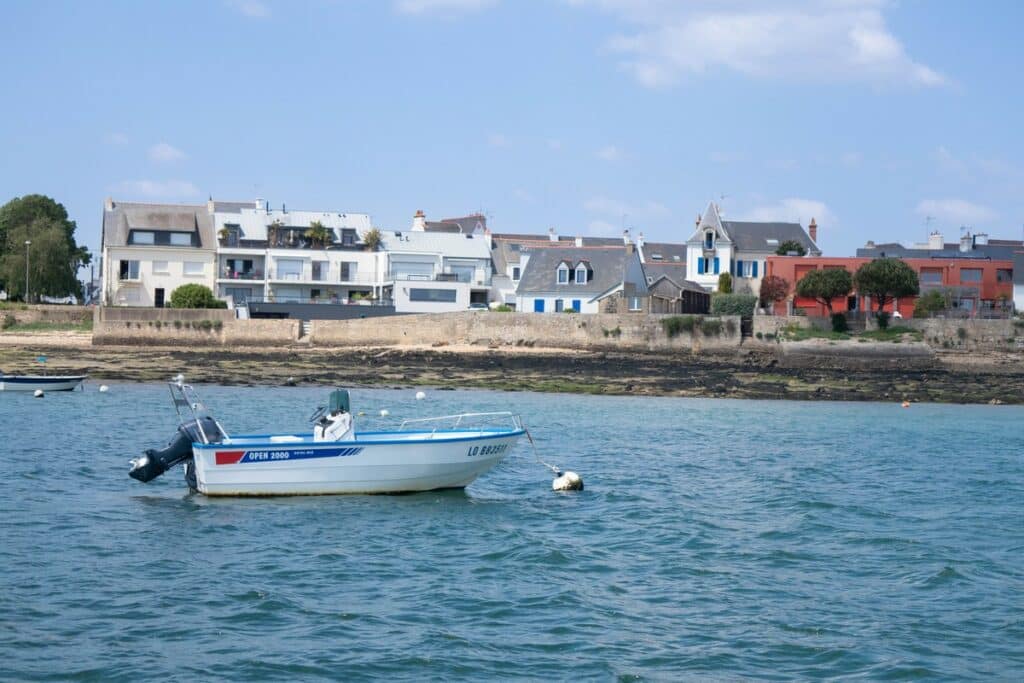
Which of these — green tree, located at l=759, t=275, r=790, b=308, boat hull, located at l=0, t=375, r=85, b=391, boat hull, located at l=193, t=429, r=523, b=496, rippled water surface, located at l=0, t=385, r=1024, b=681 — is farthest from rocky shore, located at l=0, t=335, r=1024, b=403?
boat hull, located at l=193, t=429, r=523, b=496

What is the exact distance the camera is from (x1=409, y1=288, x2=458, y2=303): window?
62.0 m

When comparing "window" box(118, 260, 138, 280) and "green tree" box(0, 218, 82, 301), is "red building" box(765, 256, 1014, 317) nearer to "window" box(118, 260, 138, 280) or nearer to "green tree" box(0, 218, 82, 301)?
"window" box(118, 260, 138, 280)

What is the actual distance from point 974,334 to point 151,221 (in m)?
43.9

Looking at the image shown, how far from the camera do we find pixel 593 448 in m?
26.5

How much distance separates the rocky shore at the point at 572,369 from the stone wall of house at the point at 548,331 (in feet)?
3.06

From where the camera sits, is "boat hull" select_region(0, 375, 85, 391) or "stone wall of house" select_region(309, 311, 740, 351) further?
"stone wall of house" select_region(309, 311, 740, 351)

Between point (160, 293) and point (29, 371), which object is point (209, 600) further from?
point (160, 293)

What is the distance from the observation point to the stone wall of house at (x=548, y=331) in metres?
54.9

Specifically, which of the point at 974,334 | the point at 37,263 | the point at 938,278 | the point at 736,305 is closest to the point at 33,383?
the point at 37,263

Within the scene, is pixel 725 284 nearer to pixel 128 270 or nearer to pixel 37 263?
pixel 128 270

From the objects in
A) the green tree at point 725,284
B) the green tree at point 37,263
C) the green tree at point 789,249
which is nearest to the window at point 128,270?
the green tree at point 37,263

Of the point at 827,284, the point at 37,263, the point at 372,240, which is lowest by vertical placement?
the point at 827,284

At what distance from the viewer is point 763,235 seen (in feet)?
231

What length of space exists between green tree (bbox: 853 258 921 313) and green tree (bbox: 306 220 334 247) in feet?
96.7
